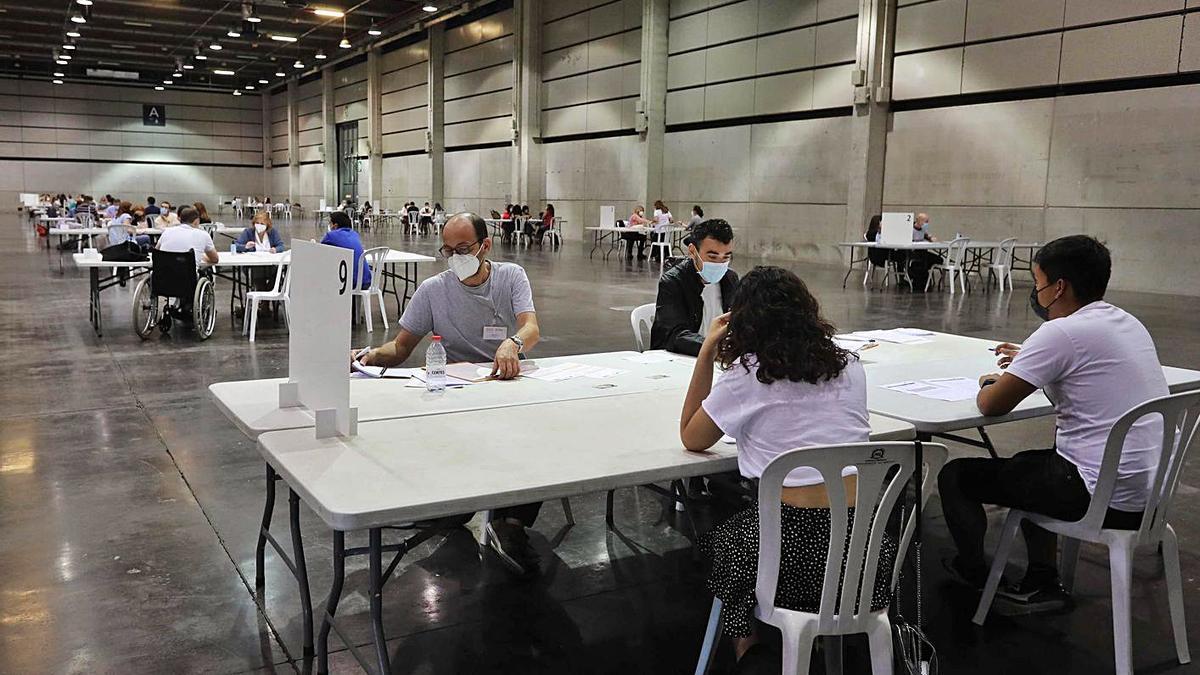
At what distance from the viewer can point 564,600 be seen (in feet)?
9.38


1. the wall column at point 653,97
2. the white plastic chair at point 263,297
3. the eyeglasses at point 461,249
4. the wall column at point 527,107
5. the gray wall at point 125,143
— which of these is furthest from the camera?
the gray wall at point 125,143

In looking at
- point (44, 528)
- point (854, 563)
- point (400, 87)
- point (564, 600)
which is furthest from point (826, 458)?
point (400, 87)

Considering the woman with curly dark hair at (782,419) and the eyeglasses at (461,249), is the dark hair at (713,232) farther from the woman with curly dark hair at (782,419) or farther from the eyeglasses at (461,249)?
the woman with curly dark hair at (782,419)

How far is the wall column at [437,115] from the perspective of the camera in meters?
26.9

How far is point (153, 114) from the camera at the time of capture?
3888 centimetres

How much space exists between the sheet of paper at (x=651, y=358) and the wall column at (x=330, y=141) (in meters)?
33.0

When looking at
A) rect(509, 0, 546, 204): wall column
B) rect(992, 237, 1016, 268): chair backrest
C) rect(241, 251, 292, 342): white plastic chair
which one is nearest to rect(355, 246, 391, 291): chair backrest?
rect(241, 251, 292, 342): white plastic chair

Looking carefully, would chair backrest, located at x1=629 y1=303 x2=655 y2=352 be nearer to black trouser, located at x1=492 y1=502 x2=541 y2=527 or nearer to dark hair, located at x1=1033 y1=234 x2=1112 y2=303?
black trouser, located at x1=492 y1=502 x2=541 y2=527

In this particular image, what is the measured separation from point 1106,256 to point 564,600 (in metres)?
1.91

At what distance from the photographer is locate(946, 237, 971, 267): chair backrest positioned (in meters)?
11.9

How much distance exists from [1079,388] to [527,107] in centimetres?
2183

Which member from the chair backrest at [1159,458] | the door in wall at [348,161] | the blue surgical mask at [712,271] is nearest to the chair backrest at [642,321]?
the blue surgical mask at [712,271]

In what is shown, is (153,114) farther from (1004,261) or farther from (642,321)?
(642,321)

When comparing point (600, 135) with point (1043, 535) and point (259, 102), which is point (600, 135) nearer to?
point (1043, 535)
